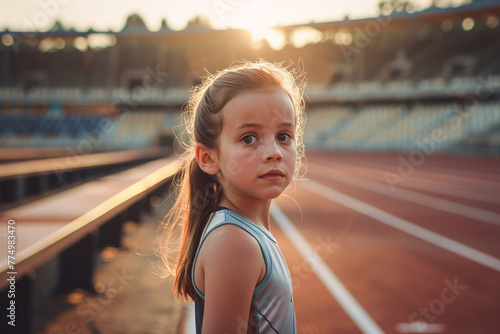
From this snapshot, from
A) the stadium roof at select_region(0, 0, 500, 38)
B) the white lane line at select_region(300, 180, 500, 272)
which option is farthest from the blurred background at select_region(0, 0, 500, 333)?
the white lane line at select_region(300, 180, 500, 272)

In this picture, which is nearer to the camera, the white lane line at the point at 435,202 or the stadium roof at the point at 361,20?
the white lane line at the point at 435,202

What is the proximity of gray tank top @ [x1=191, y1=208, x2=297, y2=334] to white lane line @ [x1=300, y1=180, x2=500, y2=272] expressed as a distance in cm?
550

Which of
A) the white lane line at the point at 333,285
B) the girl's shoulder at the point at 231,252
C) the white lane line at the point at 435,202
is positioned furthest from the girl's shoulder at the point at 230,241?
the white lane line at the point at 435,202

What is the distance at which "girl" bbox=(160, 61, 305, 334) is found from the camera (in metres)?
1.09

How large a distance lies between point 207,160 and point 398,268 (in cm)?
508

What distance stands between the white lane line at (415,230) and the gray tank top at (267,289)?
18.0ft

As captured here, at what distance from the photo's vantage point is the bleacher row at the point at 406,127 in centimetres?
3359

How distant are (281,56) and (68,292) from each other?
44.8 metres

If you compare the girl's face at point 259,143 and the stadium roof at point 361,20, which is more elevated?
the stadium roof at point 361,20

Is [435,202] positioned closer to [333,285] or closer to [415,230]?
[415,230]

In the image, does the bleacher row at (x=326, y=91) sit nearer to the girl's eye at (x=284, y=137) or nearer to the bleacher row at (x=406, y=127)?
the bleacher row at (x=406, y=127)

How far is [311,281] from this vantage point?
5.36 metres

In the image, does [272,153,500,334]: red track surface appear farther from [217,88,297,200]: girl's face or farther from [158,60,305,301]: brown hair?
[217,88,297,200]: girl's face

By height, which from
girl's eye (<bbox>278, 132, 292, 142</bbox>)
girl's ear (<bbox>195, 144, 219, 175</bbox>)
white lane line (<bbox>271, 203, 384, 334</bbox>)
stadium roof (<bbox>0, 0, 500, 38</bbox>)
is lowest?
white lane line (<bbox>271, 203, 384, 334</bbox>)
